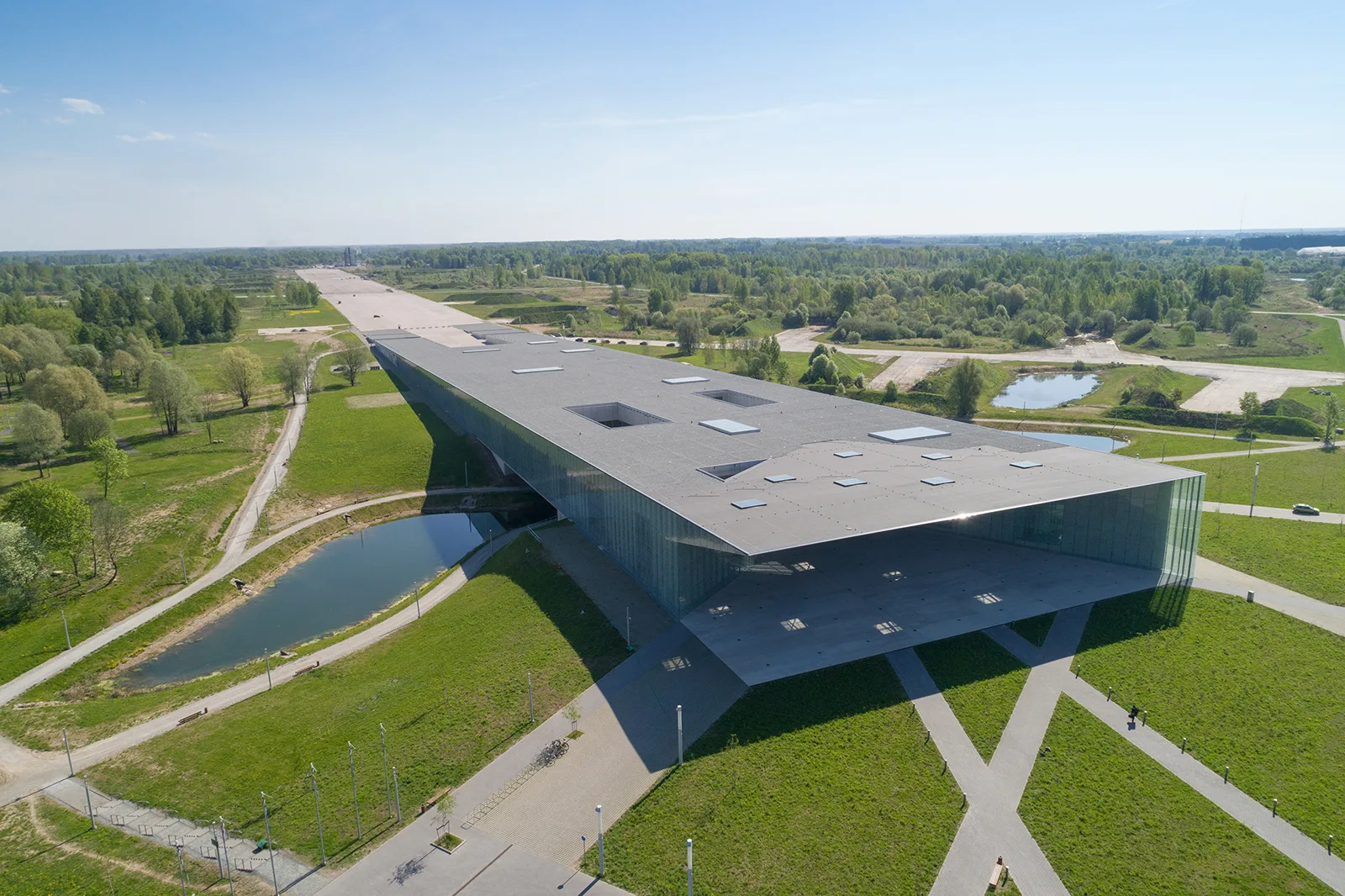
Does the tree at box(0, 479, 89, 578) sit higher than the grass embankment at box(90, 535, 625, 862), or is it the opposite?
the tree at box(0, 479, 89, 578)

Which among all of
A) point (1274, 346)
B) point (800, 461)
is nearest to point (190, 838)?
point (800, 461)

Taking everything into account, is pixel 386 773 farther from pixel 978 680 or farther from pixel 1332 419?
pixel 1332 419

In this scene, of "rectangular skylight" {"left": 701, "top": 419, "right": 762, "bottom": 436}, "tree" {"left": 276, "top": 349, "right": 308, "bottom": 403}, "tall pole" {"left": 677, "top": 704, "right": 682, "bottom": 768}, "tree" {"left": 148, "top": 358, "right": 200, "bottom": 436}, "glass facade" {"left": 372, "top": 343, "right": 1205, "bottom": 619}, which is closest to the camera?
"tall pole" {"left": 677, "top": 704, "right": 682, "bottom": 768}

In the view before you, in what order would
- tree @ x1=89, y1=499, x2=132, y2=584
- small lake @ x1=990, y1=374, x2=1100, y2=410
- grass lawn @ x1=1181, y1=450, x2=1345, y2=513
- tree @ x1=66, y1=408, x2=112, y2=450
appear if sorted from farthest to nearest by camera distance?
small lake @ x1=990, y1=374, x2=1100, y2=410 < tree @ x1=66, y1=408, x2=112, y2=450 < grass lawn @ x1=1181, y1=450, x2=1345, y2=513 < tree @ x1=89, y1=499, x2=132, y2=584

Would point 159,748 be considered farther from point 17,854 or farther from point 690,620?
point 690,620

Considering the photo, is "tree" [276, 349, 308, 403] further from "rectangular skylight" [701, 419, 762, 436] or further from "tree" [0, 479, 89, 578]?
"rectangular skylight" [701, 419, 762, 436]

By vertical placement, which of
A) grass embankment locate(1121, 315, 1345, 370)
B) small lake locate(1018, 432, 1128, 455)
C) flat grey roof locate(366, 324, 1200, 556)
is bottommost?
small lake locate(1018, 432, 1128, 455)

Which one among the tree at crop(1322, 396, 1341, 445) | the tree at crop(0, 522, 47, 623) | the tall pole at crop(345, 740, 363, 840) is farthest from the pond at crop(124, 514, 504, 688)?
the tree at crop(1322, 396, 1341, 445)
